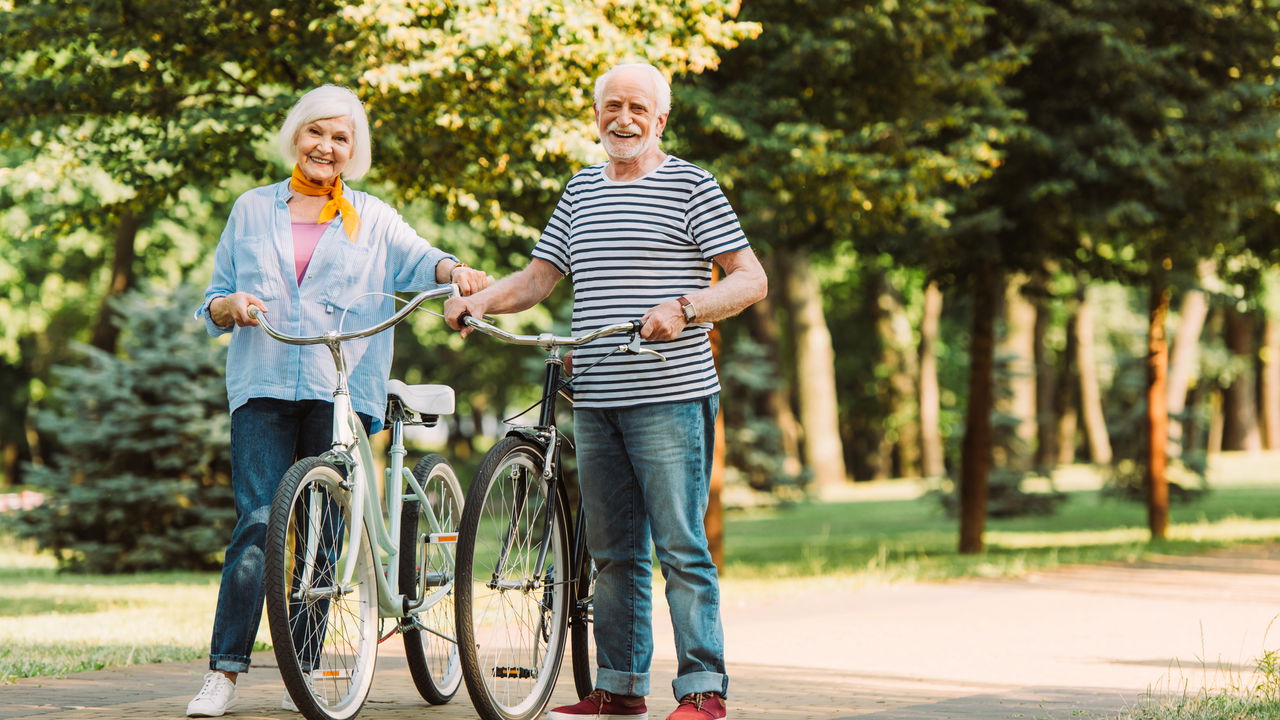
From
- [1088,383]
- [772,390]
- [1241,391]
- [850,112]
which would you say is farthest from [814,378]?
[850,112]

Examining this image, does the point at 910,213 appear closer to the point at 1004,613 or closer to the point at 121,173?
the point at 1004,613

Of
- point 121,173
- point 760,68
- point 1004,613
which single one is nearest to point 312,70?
point 121,173

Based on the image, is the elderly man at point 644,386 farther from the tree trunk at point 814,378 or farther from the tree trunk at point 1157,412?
the tree trunk at point 814,378

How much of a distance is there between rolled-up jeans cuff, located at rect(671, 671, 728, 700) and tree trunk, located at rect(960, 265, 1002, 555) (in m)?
10.5

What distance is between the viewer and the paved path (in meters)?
5.50

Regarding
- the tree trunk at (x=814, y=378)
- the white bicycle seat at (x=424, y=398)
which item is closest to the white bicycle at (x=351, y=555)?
the white bicycle seat at (x=424, y=398)

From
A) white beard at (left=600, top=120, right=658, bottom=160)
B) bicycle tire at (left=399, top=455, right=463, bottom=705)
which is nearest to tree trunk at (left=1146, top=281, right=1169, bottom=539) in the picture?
bicycle tire at (left=399, top=455, right=463, bottom=705)

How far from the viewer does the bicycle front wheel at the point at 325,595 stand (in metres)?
4.54

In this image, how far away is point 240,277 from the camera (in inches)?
203

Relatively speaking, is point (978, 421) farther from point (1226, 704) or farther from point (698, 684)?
point (698, 684)

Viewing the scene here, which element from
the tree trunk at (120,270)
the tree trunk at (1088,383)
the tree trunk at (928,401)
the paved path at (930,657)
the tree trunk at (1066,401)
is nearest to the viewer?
the paved path at (930,657)

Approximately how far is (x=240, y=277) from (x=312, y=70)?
199 inches

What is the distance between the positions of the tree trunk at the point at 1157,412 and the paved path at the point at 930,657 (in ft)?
16.0

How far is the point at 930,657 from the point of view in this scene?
7.30 metres
